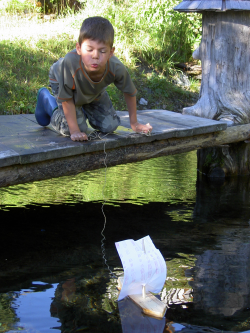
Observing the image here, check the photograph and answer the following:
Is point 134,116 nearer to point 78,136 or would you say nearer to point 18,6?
point 78,136

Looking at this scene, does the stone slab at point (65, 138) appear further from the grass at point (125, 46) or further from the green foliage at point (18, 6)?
the green foliage at point (18, 6)

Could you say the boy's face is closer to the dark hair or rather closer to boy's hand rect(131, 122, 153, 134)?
the dark hair

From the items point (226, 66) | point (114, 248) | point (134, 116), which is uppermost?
point (226, 66)

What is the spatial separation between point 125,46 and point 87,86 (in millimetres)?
5117

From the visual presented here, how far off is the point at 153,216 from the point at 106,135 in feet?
2.87

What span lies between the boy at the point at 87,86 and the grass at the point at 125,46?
320 cm

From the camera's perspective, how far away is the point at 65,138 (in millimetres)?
3307

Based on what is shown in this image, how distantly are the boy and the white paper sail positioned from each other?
124cm

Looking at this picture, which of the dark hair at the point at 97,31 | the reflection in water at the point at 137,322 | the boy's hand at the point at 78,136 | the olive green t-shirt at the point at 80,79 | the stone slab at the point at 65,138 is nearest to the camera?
the reflection in water at the point at 137,322

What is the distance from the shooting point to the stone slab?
291 centimetres

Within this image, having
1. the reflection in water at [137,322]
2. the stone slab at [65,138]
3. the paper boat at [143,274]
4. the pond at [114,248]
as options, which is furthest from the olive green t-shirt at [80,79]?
the reflection in water at [137,322]

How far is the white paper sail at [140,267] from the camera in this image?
2078 millimetres

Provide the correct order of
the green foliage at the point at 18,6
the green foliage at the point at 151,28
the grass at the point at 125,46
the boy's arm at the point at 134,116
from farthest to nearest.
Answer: the green foliage at the point at 18,6, the green foliage at the point at 151,28, the grass at the point at 125,46, the boy's arm at the point at 134,116

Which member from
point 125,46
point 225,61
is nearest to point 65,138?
point 225,61
